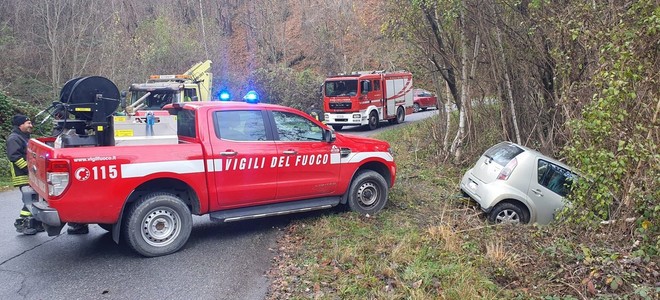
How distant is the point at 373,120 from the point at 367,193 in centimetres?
1535

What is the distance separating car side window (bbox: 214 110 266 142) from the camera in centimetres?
642

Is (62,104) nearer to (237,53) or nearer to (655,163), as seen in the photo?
(655,163)

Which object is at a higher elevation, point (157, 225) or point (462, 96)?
point (462, 96)

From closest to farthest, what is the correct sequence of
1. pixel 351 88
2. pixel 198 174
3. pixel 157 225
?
pixel 157 225
pixel 198 174
pixel 351 88

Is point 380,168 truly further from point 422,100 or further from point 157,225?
point 422,100

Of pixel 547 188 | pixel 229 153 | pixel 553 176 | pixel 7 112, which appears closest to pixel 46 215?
pixel 229 153

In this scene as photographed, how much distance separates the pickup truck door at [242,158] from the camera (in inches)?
247

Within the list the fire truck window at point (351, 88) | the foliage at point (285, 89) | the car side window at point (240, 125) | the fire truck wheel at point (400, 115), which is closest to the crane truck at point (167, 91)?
the car side window at point (240, 125)

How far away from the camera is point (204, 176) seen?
6.15 m

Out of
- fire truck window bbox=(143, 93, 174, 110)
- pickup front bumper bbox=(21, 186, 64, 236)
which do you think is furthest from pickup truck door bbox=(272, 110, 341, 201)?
fire truck window bbox=(143, 93, 174, 110)

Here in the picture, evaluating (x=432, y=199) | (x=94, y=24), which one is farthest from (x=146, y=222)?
(x=94, y=24)

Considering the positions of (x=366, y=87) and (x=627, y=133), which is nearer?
(x=627, y=133)

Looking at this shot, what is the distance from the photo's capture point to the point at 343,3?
123ft

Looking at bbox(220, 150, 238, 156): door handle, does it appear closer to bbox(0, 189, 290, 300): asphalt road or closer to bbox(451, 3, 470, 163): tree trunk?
bbox(0, 189, 290, 300): asphalt road
